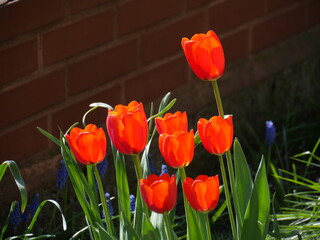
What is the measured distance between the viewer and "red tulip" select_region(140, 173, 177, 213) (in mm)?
1803

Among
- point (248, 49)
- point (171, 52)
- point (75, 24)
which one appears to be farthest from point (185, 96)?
point (75, 24)

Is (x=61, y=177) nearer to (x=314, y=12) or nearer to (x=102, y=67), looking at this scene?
(x=102, y=67)

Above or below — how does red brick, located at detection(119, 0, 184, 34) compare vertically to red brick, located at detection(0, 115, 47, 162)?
above

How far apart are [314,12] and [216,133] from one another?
2.37m

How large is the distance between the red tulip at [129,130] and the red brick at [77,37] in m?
1.08

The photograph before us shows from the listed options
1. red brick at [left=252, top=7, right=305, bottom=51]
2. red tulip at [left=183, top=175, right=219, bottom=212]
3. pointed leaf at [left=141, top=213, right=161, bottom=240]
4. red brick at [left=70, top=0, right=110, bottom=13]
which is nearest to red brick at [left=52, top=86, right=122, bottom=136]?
red brick at [left=70, top=0, right=110, bottom=13]

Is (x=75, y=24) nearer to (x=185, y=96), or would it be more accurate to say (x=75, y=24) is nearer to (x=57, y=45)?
(x=57, y=45)

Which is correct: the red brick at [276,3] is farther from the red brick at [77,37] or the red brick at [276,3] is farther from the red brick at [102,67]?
the red brick at [77,37]

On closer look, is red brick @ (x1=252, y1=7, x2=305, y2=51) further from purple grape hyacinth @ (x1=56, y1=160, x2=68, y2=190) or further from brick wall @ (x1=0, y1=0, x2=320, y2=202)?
purple grape hyacinth @ (x1=56, y1=160, x2=68, y2=190)

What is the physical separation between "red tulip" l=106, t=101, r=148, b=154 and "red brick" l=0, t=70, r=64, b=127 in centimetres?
99

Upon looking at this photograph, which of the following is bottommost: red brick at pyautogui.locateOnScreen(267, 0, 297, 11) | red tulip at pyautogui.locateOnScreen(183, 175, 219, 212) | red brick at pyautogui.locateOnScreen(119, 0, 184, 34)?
red tulip at pyautogui.locateOnScreen(183, 175, 219, 212)

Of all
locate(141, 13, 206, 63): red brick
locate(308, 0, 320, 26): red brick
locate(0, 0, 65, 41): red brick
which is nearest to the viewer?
locate(0, 0, 65, 41): red brick

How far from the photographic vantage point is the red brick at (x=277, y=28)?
12.6ft

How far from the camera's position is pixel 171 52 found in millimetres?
3422
